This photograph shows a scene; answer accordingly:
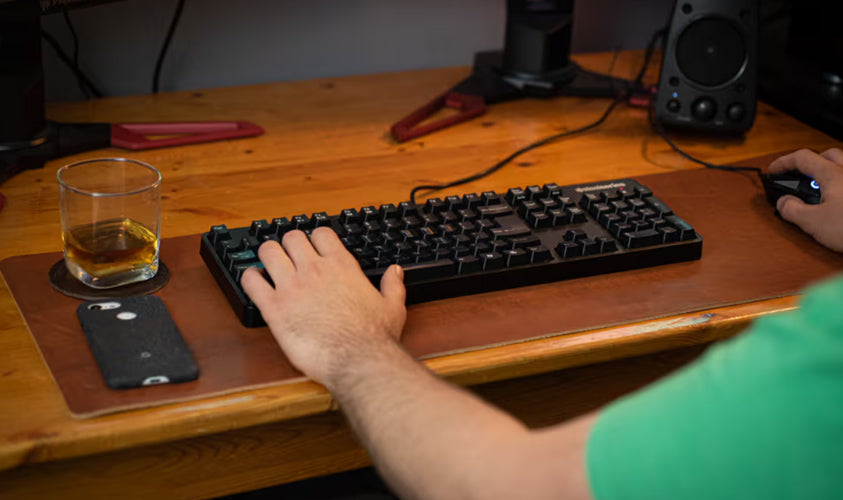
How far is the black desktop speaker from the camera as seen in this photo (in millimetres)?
1331

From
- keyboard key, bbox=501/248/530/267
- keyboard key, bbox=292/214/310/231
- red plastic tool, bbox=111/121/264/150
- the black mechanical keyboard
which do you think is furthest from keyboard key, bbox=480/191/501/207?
red plastic tool, bbox=111/121/264/150

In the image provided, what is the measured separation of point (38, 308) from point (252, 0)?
0.79 meters

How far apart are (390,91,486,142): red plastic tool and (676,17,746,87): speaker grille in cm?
32

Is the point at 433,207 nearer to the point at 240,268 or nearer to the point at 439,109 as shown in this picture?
the point at 240,268

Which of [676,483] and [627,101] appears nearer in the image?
[676,483]

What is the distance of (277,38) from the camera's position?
60.0 inches

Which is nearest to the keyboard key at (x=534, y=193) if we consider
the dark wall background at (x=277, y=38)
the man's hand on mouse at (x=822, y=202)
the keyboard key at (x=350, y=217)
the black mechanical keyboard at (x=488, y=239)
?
the black mechanical keyboard at (x=488, y=239)

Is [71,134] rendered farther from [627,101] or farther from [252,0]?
[627,101]

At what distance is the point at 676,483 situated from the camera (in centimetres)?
54

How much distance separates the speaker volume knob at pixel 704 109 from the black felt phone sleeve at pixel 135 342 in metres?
0.87

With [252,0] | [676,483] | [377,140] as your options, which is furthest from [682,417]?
[252,0]

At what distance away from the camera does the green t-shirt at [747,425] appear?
20.2 inches

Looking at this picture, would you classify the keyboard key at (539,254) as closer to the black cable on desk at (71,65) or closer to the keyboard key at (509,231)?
the keyboard key at (509,231)

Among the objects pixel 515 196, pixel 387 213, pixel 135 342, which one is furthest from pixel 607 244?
pixel 135 342
